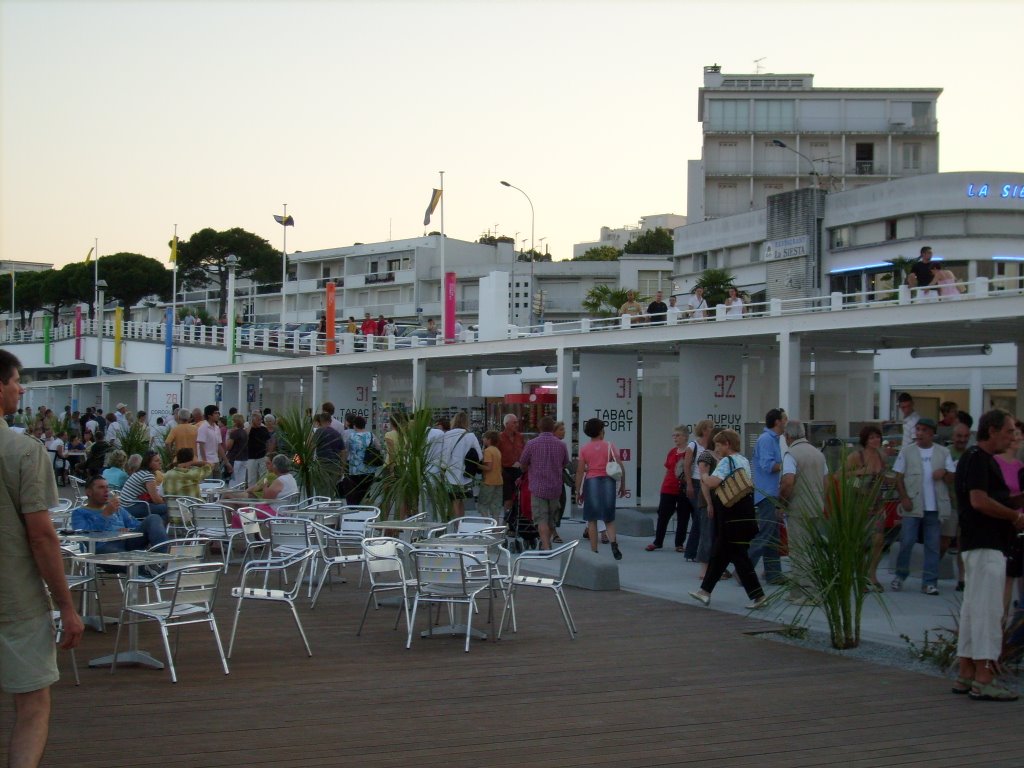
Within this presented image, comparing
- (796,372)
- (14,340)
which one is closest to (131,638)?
(796,372)

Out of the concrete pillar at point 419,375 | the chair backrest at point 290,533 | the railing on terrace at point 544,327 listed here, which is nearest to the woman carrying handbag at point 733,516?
the chair backrest at point 290,533

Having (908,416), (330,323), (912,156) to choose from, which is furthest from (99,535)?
(912,156)

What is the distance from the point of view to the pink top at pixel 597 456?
41.4 feet

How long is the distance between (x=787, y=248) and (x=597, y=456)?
117 ft

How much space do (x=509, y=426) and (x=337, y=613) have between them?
16.7ft

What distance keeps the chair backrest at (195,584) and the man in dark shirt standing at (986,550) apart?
4.52 meters

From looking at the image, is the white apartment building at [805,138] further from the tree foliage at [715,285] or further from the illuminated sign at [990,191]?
the illuminated sign at [990,191]

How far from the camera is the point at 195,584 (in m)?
7.03

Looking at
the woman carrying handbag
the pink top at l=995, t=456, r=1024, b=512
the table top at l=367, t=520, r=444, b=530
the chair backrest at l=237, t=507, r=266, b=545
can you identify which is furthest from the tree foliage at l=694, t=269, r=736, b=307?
the pink top at l=995, t=456, r=1024, b=512

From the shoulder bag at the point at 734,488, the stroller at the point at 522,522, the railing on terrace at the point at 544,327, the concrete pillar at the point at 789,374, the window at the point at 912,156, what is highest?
the window at the point at 912,156

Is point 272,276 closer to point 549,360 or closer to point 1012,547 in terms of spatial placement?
point 549,360

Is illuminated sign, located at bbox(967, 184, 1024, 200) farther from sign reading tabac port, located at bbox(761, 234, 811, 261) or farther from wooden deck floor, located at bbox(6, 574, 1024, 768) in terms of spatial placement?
wooden deck floor, located at bbox(6, 574, 1024, 768)

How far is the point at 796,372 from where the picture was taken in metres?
15.8

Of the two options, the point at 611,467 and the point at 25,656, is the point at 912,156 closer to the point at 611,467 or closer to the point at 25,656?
the point at 611,467
